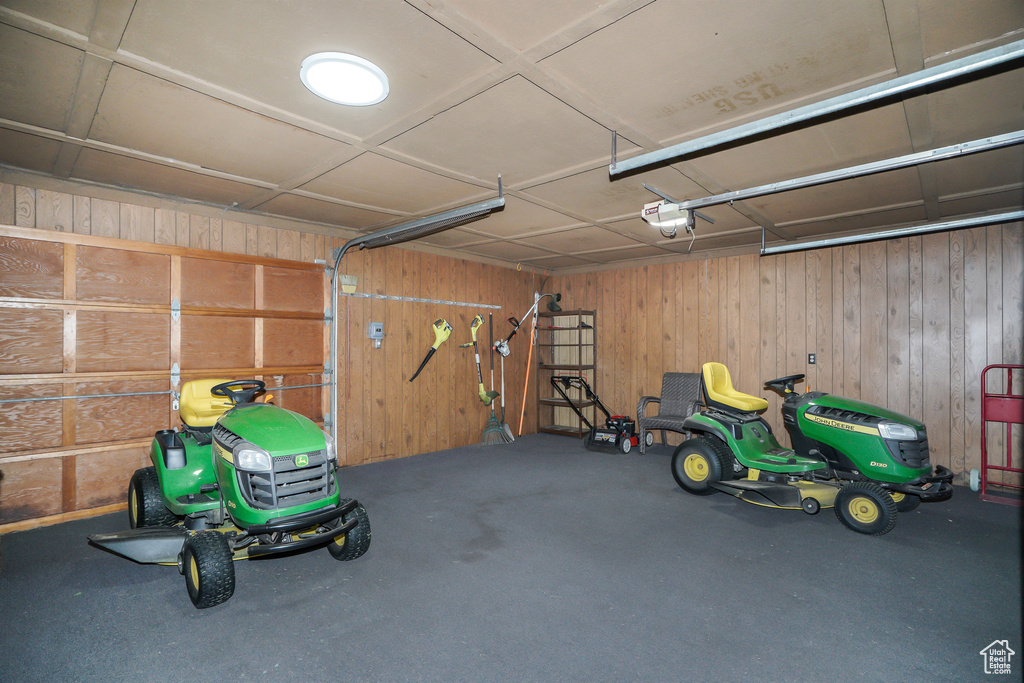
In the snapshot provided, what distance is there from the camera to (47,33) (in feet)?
5.81

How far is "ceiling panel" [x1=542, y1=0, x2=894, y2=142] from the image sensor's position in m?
1.67

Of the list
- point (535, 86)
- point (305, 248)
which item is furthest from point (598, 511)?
point (305, 248)

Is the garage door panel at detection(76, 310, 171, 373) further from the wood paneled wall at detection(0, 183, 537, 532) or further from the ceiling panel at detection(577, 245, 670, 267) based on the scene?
the ceiling panel at detection(577, 245, 670, 267)

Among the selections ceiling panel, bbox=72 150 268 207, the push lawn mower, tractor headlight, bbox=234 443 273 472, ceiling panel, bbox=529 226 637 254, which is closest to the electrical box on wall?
ceiling panel, bbox=72 150 268 207

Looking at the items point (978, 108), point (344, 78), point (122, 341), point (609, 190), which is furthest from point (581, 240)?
point (122, 341)

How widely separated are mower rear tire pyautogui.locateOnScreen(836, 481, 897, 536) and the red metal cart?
5.30 feet

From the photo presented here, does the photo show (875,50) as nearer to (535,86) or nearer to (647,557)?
(535,86)

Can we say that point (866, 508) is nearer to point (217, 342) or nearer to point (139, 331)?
point (217, 342)

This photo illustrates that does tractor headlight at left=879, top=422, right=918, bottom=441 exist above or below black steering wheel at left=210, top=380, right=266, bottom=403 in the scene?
below

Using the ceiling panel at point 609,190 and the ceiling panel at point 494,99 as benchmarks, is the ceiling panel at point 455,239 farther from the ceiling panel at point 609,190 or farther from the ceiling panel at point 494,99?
the ceiling panel at point 609,190

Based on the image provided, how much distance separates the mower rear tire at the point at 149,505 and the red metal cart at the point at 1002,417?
6.07m

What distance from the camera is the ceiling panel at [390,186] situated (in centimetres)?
312

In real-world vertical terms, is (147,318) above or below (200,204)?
below

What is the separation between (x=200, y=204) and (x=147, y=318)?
1.02 metres
